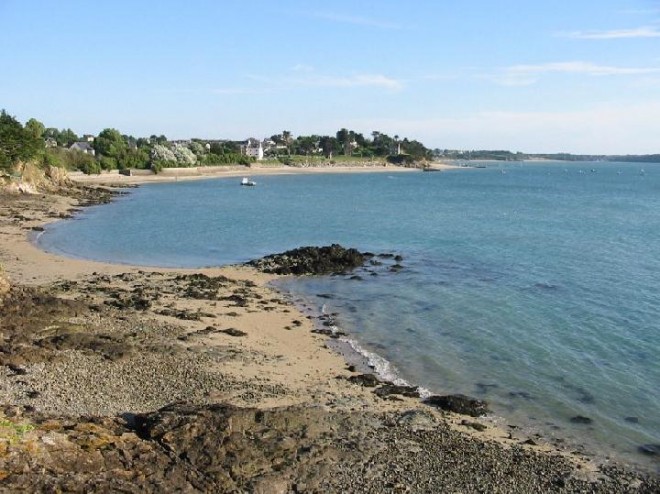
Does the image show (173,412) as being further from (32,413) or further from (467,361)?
(467,361)

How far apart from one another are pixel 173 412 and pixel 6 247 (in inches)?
1086

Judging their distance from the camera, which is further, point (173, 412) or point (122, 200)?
point (122, 200)

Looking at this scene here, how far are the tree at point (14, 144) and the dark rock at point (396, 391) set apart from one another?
170ft

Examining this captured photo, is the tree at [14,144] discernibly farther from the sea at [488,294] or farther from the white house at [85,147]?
the white house at [85,147]

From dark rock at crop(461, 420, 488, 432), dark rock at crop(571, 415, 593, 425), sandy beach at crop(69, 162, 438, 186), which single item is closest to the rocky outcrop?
dark rock at crop(461, 420, 488, 432)

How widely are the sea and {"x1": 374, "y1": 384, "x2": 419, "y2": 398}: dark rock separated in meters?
0.54

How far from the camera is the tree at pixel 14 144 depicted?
5831 centimetres

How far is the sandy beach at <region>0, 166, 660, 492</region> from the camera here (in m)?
9.59

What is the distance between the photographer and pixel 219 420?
1130 centimetres

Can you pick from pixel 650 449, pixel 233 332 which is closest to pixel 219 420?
pixel 233 332

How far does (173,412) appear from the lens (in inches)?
445

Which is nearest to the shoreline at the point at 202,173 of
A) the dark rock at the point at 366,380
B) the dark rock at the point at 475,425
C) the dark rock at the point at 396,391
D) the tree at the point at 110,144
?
the tree at the point at 110,144

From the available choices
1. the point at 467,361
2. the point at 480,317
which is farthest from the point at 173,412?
the point at 480,317

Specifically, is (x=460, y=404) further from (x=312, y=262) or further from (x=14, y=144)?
(x=14, y=144)
